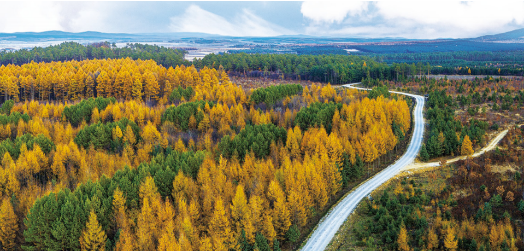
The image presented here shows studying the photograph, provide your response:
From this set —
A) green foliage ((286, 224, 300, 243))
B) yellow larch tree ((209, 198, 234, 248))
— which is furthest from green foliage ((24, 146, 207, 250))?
green foliage ((286, 224, 300, 243))

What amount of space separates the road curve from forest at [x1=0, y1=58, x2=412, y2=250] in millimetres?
2117

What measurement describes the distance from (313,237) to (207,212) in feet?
48.5

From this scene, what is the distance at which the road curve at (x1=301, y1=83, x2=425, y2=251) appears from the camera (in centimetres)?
4500

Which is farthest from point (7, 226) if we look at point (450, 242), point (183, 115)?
point (450, 242)

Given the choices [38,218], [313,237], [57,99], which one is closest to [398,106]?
[313,237]

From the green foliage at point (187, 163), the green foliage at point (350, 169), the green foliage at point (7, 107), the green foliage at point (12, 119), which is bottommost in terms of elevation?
the green foliage at point (350, 169)

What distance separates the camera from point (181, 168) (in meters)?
51.7

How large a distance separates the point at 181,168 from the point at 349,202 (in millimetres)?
27382

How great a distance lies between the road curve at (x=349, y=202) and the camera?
45.0 metres

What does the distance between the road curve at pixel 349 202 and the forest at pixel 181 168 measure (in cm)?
212

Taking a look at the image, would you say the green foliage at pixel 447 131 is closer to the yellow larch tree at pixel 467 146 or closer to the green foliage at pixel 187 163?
the yellow larch tree at pixel 467 146

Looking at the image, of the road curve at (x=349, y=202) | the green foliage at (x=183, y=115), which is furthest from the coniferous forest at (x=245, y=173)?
the road curve at (x=349, y=202)

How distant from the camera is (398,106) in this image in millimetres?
86125

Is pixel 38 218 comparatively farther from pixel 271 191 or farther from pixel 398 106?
pixel 398 106
